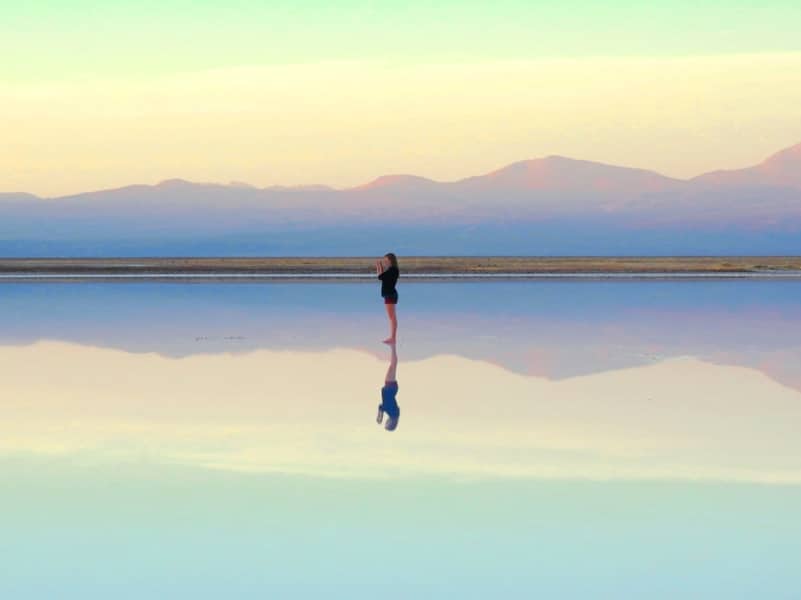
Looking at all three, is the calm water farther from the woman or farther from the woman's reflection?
the woman

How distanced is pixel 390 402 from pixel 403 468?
378cm

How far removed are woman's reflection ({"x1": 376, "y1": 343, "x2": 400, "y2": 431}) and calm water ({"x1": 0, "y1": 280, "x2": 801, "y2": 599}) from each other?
0.12m

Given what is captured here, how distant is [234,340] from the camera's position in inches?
813

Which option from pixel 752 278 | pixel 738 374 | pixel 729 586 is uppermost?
pixel 752 278

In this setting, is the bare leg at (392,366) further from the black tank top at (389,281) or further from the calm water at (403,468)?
the black tank top at (389,281)

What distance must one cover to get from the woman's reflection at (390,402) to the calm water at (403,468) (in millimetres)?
115

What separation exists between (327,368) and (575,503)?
8.52m

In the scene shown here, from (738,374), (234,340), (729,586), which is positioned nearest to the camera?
(729,586)

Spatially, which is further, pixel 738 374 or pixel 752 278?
pixel 752 278

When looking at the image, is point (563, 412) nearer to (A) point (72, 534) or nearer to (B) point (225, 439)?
(B) point (225, 439)

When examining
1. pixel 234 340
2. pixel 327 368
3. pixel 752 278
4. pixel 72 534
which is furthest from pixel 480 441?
pixel 752 278

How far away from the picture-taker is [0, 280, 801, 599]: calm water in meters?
6.80

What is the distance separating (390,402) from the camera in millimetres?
13398

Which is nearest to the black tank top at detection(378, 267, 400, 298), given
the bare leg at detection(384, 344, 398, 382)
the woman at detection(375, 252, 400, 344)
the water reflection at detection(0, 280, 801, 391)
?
the woman at detection(375, 252, 400, 344)
